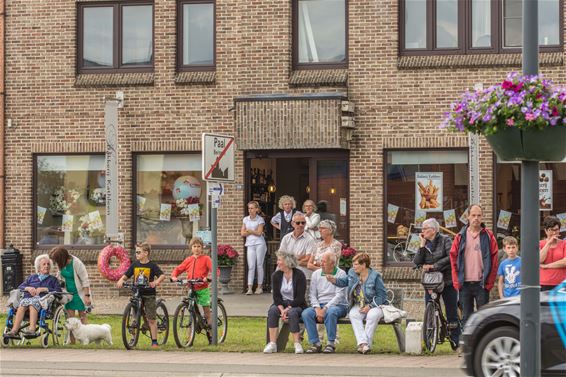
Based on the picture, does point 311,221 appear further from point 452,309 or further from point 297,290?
point 452,309

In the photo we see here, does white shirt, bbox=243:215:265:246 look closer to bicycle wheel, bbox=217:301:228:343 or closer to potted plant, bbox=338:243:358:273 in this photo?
potted plant, bbox=338:243:358:273

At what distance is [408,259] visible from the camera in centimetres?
2459

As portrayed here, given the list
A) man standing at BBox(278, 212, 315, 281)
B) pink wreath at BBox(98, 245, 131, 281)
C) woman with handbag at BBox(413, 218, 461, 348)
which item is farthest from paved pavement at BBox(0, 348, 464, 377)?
pink wreath at BBox(98, 245, 131, 281)

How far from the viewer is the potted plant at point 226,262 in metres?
24.8

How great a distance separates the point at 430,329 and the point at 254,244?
30.1 ft

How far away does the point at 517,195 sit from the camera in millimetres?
24109

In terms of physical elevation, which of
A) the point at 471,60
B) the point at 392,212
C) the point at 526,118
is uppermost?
the point at 471,60

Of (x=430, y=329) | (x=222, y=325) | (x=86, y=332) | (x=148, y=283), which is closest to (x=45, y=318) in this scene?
(x=86, y=332)

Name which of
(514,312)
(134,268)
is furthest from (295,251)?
(514,312)

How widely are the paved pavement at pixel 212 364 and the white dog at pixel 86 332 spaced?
418 mm

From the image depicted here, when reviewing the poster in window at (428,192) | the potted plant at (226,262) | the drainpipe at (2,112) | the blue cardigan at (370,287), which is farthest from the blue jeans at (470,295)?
the drainpipe at (2,112)

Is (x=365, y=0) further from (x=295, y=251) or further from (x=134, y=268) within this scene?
(x=134, y=268)

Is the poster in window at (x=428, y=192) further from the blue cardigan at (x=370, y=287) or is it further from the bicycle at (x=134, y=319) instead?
the bicycle at (x=134, y=319)

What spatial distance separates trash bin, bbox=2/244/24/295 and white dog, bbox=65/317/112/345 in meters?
9.21
